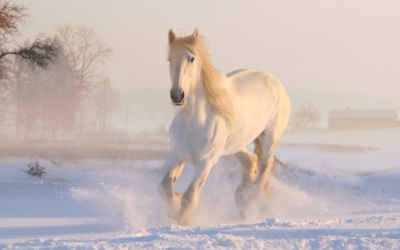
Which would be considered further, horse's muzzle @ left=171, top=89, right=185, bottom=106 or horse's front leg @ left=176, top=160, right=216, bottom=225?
horse's front leg @ left=176, top=160, right=216, bottom=225

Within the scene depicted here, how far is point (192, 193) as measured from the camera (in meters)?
4.79

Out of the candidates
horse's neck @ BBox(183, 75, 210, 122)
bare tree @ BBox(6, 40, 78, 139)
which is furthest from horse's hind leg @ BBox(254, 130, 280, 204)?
bare tree @ BBox(6, 40, 78, 139)

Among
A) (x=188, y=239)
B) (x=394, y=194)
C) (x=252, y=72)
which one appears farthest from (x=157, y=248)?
(x=394, y=194)

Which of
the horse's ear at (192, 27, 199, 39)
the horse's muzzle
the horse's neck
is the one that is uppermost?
the horse's ear at (192, 27, 199, 39)

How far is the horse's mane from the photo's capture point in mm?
4659

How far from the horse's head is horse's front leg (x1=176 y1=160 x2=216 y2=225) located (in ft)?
3.05

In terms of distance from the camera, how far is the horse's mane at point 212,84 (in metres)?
4.66

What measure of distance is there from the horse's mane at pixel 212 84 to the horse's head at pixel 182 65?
0.11ft

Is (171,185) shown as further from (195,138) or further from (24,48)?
(24,48)

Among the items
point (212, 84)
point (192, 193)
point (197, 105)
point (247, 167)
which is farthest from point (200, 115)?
point (247, 167)

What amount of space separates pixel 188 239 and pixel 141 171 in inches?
240

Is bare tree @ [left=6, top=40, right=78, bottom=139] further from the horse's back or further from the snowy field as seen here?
the horse's back

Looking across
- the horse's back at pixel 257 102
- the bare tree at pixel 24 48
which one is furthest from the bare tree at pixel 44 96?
the horse's back at pixel 257 102

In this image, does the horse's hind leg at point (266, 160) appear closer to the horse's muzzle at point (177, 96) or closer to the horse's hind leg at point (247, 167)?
the horse's hind leg at point (247, 167)
